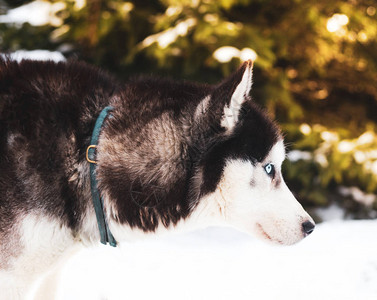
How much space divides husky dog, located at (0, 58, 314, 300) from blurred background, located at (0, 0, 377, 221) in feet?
7.37

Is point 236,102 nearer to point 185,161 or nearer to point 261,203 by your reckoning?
point 185,161

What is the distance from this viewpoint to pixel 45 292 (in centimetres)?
240

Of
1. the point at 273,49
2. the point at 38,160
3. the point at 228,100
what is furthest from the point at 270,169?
the point at 273,49

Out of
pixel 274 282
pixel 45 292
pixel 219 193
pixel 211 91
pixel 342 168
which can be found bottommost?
pixel 342 168

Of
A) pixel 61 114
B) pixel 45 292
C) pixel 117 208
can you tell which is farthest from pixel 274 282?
pixel 61 114

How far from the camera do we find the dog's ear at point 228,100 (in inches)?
74.5

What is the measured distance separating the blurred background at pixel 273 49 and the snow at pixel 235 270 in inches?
51.4

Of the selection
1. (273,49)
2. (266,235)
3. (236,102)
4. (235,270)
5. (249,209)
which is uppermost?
(236,102)

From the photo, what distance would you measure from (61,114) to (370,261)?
227cm

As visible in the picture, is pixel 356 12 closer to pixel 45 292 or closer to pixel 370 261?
pixel 370 261

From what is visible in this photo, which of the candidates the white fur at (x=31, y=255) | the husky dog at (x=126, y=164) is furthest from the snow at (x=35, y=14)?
the white fur at (x=31, y=255)

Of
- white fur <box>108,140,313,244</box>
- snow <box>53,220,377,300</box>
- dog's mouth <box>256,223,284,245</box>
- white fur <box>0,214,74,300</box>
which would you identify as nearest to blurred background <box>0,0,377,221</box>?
snow <box>53,220,377,300</box>

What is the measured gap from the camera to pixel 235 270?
9.96 ft

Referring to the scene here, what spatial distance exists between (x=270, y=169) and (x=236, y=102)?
427 mm
